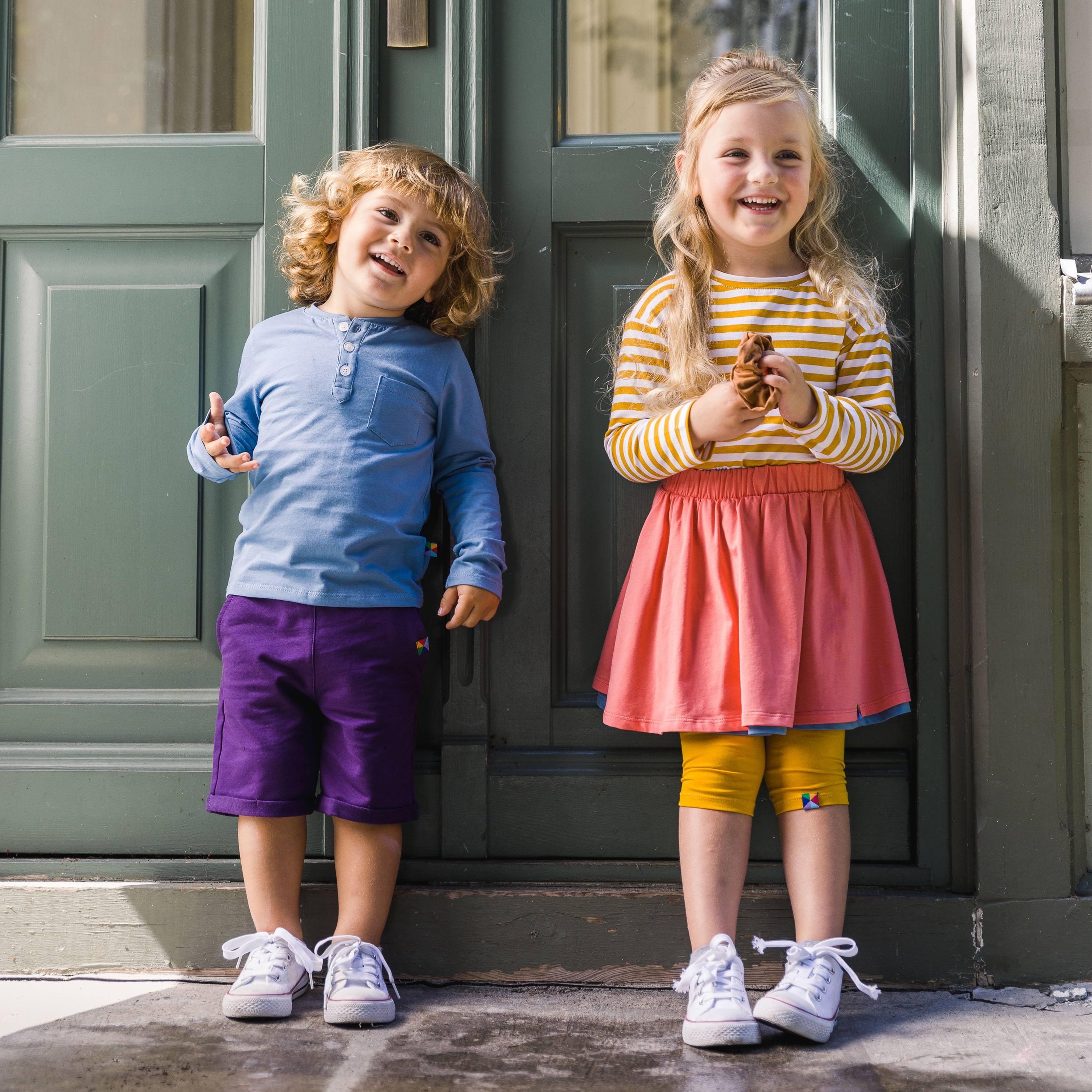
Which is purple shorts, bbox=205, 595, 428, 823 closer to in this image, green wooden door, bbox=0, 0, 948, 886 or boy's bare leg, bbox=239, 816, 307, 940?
boy's bare leg, bbox=239, 816, 307, 940

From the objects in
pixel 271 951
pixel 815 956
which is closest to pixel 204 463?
pixel 271 951

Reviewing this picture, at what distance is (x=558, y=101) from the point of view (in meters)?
1.80

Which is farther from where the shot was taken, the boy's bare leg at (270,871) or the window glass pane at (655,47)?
the window glass pane at (655,47)

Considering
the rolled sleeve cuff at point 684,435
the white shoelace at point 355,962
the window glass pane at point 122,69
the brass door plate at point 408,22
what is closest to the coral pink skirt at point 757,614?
the rolled sleeve cuff at point 684,435

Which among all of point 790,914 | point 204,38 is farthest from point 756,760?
point 204,38

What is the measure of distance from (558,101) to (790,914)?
1529 mm

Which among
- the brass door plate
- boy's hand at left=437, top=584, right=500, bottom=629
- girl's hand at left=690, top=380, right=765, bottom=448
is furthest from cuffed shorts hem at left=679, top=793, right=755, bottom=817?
the brass door plate

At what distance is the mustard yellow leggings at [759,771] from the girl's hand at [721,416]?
1.55 feet

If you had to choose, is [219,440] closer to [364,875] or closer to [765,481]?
[364,875]

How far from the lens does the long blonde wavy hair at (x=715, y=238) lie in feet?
5.26

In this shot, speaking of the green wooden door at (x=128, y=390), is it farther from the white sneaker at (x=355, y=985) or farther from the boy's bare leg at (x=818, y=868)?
the boy's bare leg at (x=818, y=868)

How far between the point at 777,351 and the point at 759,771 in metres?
0.70

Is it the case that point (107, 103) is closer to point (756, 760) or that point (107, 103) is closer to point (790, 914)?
point (756, 760)

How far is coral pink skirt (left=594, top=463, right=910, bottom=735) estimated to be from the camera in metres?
1.52
